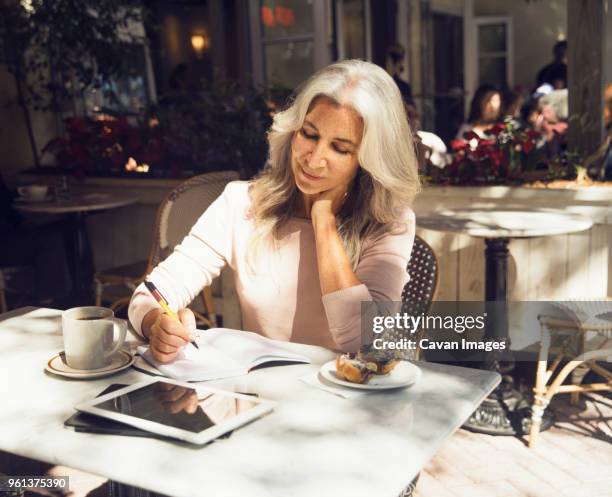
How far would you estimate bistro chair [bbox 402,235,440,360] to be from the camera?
2361 mm

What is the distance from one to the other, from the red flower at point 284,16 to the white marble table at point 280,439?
5.78 metres

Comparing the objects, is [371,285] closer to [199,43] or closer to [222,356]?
[222,356]

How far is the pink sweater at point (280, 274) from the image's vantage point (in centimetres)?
197

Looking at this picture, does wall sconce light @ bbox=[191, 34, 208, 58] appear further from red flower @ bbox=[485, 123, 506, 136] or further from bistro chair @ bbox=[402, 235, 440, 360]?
bistro chair @ bbox=[402, 235, 440, 360]

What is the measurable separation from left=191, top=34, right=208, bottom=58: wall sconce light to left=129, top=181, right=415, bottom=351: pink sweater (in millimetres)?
10847

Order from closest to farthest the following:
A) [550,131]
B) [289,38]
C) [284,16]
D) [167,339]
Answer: [167,339]
[550,131]
[289,38]
[284,16]

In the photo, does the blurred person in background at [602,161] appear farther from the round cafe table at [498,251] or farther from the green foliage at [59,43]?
the green foliage at [59,43]

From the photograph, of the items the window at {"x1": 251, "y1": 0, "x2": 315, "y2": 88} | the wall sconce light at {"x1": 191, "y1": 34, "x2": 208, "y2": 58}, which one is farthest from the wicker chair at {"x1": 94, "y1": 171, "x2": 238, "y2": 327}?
the wall sconce light at {"x1": 191, "y1": 34, "x2": 208, "y2": 58}

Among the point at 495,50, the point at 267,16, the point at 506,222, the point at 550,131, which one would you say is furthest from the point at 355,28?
the point at 506,222

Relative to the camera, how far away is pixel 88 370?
155cm

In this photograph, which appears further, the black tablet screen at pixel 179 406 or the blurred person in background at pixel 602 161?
the blurred person in background at pixel 602 161

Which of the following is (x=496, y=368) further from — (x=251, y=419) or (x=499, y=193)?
(x=251, y=419)

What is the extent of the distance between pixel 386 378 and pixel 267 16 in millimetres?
6106

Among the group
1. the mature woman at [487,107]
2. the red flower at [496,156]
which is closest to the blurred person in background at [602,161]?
the red flower at [496,156]
